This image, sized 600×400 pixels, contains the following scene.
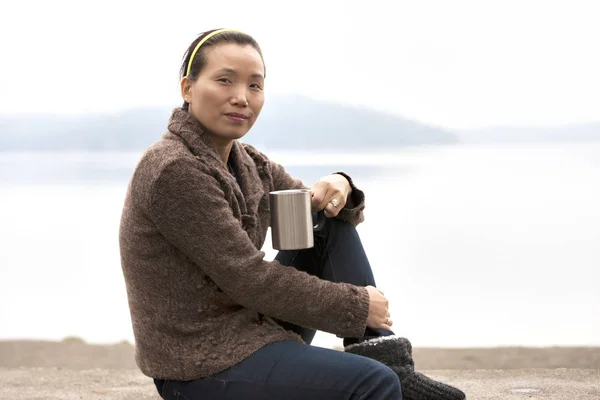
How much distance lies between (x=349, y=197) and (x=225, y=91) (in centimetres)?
41

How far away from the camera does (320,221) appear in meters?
1.76

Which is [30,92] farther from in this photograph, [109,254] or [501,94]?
[109,254]

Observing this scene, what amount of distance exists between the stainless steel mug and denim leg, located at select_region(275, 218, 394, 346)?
3.3 inches

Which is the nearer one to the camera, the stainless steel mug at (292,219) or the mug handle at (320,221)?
the stainless steel mug at (292,219)

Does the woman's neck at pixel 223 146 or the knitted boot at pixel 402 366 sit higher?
the woman's neck at pixel 223 146

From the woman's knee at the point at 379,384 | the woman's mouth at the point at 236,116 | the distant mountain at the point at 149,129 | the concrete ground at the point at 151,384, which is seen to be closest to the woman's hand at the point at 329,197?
the woman's mouth at the point at 236,116

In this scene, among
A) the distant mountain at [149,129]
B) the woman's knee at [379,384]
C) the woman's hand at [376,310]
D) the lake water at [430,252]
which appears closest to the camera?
the woman's knee at [379,384]

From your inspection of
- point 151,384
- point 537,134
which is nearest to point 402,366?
point 151,384

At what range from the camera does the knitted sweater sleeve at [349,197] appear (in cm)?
177

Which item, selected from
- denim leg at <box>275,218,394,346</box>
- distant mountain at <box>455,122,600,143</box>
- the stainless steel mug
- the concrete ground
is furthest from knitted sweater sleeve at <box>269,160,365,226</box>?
distant mountain at <box>455,122,600,143</box>

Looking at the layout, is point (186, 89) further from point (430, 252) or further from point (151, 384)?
point (430, 252)

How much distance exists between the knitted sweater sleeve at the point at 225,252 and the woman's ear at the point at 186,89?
0.22 metres

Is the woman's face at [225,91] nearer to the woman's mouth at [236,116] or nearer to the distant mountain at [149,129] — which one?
the woman's mouth at [236,116]

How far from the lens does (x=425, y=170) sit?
36.7ft
